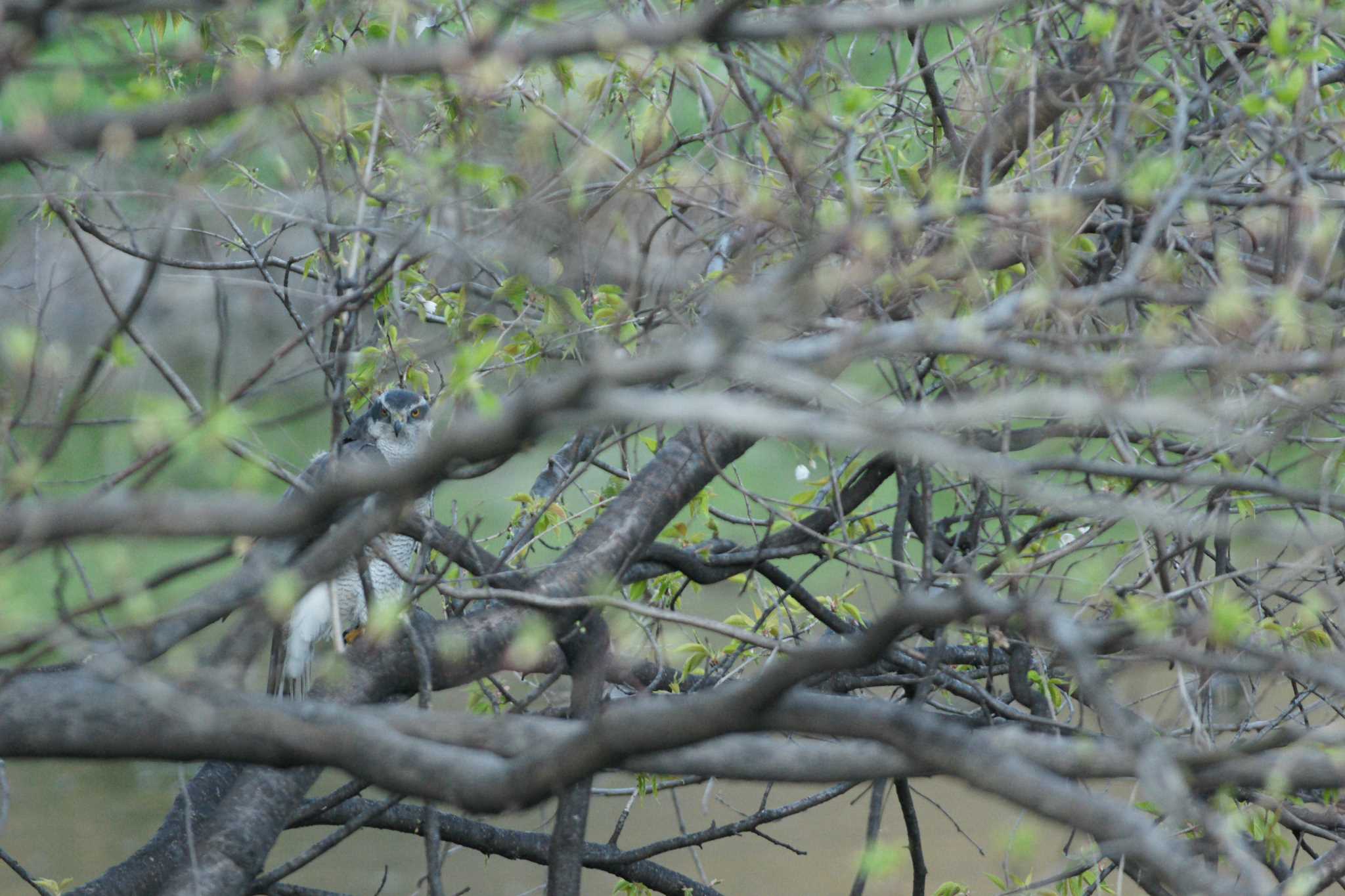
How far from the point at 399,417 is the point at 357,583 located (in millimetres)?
535

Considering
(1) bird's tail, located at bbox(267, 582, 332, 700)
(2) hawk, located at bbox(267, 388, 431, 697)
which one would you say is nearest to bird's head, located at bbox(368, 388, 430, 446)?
(2) hawk, located at bbox(267, 388, 431, 697)

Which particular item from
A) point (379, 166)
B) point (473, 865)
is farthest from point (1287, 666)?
point (473, 865)

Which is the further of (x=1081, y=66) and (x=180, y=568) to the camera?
(x=1081, y=66)

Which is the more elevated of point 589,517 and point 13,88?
point 589,517

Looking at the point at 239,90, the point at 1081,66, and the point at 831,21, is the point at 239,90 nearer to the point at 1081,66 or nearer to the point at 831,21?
the point at 831,21

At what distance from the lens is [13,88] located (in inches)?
59.4

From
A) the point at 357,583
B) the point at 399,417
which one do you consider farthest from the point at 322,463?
the point at 357,583

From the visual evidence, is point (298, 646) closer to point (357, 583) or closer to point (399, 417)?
point (357, 583)

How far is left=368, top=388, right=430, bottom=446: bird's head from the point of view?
3.71m

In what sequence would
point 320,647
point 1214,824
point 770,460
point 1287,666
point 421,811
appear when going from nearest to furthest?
point 1214,824 → point 1287,666 → point 421,811 → point 320,647 → point 770,460

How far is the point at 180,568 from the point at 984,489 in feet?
5.17

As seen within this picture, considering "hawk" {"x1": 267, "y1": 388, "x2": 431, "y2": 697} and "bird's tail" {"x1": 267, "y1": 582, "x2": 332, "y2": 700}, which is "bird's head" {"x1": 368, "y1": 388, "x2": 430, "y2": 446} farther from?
"bird's tail" {"x1": 267, "y1": 582, "x2": 332, "y2": 700}

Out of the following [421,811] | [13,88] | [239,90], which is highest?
[13,88]

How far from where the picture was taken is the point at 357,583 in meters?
3.79
